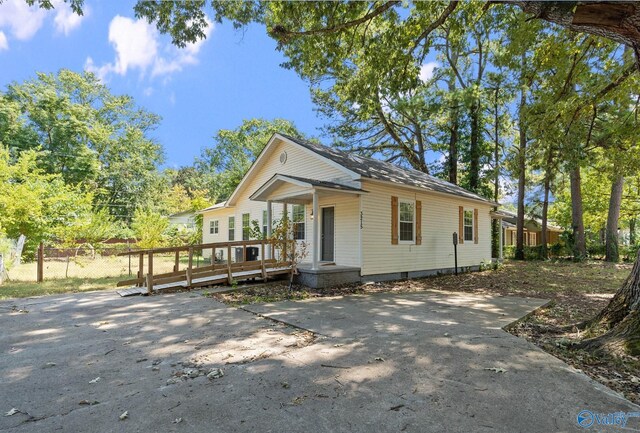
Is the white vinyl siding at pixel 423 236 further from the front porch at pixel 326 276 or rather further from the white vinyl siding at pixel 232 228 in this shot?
the white vinyl siding at pixel 232 228

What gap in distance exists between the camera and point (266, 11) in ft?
28.2

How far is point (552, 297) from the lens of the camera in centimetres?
809

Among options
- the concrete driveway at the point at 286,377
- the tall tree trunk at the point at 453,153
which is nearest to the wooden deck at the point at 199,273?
the concrete driveway at the point at 286,377

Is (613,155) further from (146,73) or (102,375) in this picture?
(146,73)

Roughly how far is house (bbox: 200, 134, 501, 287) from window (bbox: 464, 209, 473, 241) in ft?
0.14

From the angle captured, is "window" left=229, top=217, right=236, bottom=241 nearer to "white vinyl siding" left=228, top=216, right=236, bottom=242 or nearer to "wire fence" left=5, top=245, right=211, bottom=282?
"white vinyl siding" left=228, top=216, right=236, bottom=242

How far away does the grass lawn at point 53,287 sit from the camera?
8.32 meters

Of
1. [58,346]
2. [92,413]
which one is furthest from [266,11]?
[92,413]

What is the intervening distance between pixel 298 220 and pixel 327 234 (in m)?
A: 1.62

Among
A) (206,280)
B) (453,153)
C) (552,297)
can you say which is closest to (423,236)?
(552,297)

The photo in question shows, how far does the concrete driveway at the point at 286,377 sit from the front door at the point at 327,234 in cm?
543
